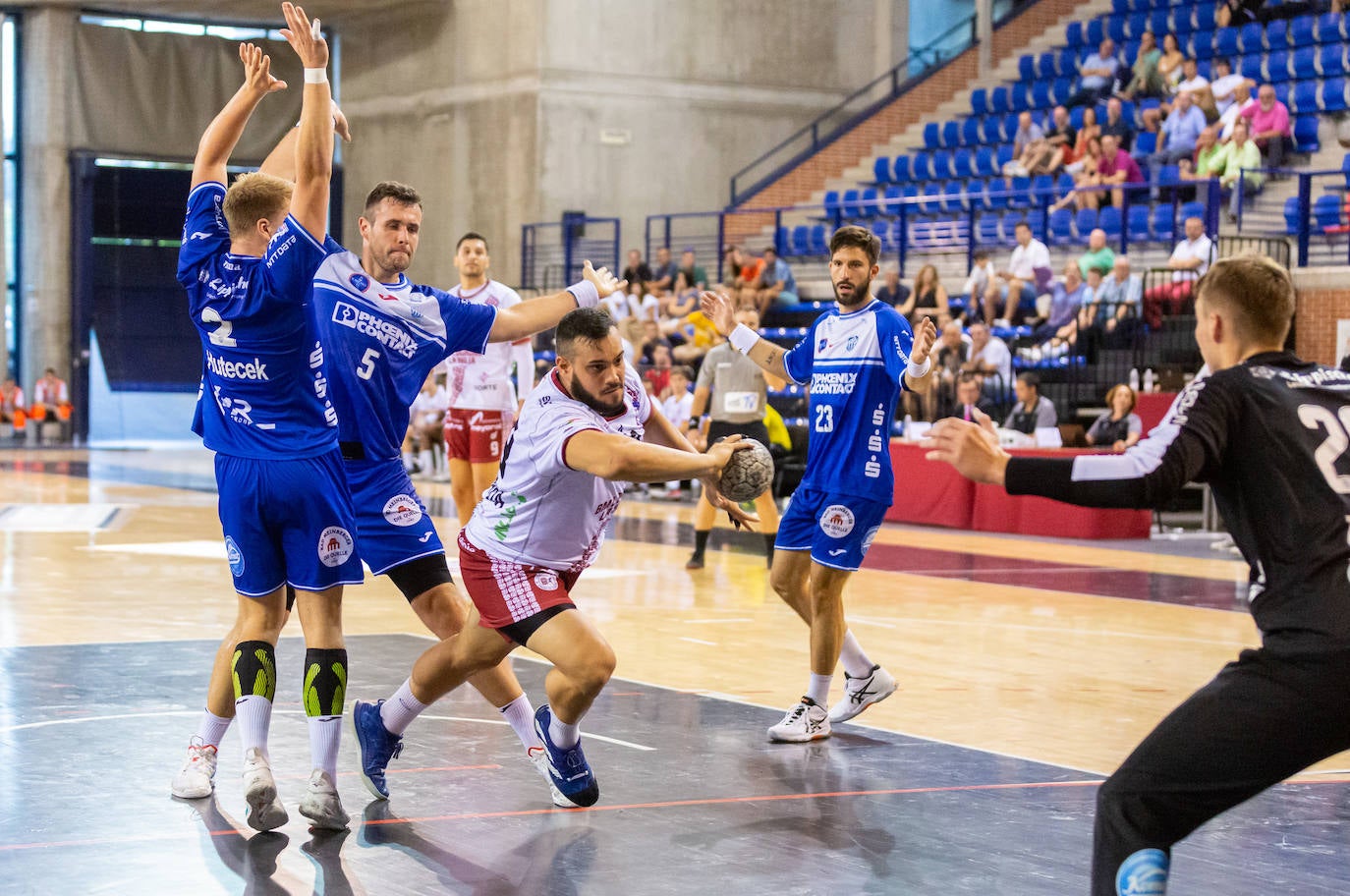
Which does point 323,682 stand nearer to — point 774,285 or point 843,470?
point 843,470

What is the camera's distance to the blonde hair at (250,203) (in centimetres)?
530

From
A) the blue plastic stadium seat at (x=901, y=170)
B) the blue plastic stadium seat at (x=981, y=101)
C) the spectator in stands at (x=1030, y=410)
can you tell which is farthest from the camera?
the blue plastic stadium seat at (x=981, y=101)

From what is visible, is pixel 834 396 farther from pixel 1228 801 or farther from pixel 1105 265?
pixel 1105 265

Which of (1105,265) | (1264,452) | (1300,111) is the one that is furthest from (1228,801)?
(1300,111)

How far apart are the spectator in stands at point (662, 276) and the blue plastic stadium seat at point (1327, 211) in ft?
30.3

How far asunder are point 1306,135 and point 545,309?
16.4 metres

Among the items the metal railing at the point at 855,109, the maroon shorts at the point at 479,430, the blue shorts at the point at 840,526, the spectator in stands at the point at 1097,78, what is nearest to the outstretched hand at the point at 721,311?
the blue shorts at the point at 840,526

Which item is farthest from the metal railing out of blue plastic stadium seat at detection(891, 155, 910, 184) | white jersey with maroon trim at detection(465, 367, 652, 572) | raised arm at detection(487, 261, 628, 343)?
white jersey with maroon trim at detection(465, 367, 652, 572)

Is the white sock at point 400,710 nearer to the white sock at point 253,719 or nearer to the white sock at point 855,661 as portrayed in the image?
the white sock at point 253,719

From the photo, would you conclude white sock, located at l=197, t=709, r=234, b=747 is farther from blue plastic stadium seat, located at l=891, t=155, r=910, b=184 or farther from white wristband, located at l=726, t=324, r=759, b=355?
blue plastic stadium seat, located at l=891, t=155, r=910, b=184

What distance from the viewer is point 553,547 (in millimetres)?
5562

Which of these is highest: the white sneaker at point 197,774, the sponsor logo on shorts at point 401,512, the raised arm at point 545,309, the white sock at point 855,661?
the raised arm at point 545,309

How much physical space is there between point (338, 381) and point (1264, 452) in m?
3.30

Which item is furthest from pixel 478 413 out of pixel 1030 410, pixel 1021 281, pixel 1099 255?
pixel 1099 255
